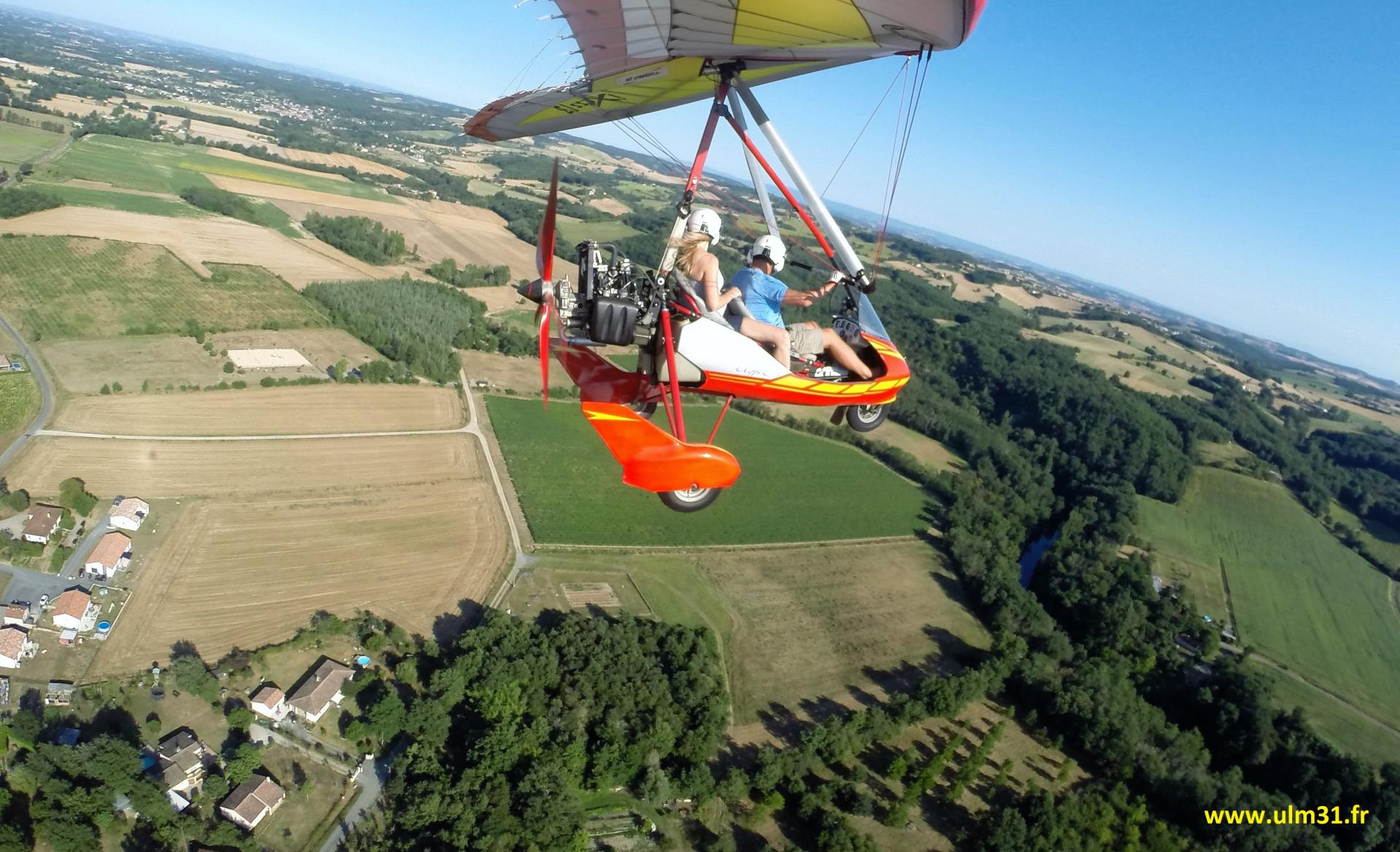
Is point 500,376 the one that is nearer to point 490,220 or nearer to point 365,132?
point 490,220

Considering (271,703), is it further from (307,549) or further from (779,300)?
(779,300)

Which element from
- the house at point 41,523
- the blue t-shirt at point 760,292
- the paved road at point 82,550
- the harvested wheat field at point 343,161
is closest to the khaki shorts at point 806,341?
the blue t-shirt at point 760,292

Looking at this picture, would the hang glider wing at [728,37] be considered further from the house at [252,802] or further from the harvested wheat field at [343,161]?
the harvested wheat field at [343,161]

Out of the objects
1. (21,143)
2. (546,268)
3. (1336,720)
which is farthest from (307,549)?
(21,143)

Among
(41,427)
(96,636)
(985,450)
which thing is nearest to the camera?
(96,636)

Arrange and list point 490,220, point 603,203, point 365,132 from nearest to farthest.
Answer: point 490,220
point 603,203
point 365,132

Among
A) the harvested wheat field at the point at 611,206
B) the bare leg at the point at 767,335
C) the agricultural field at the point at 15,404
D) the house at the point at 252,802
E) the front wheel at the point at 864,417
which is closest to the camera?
the bare leg at the point at 767,335

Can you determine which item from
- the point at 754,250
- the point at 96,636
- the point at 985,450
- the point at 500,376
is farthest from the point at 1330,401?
the point at 96,636
